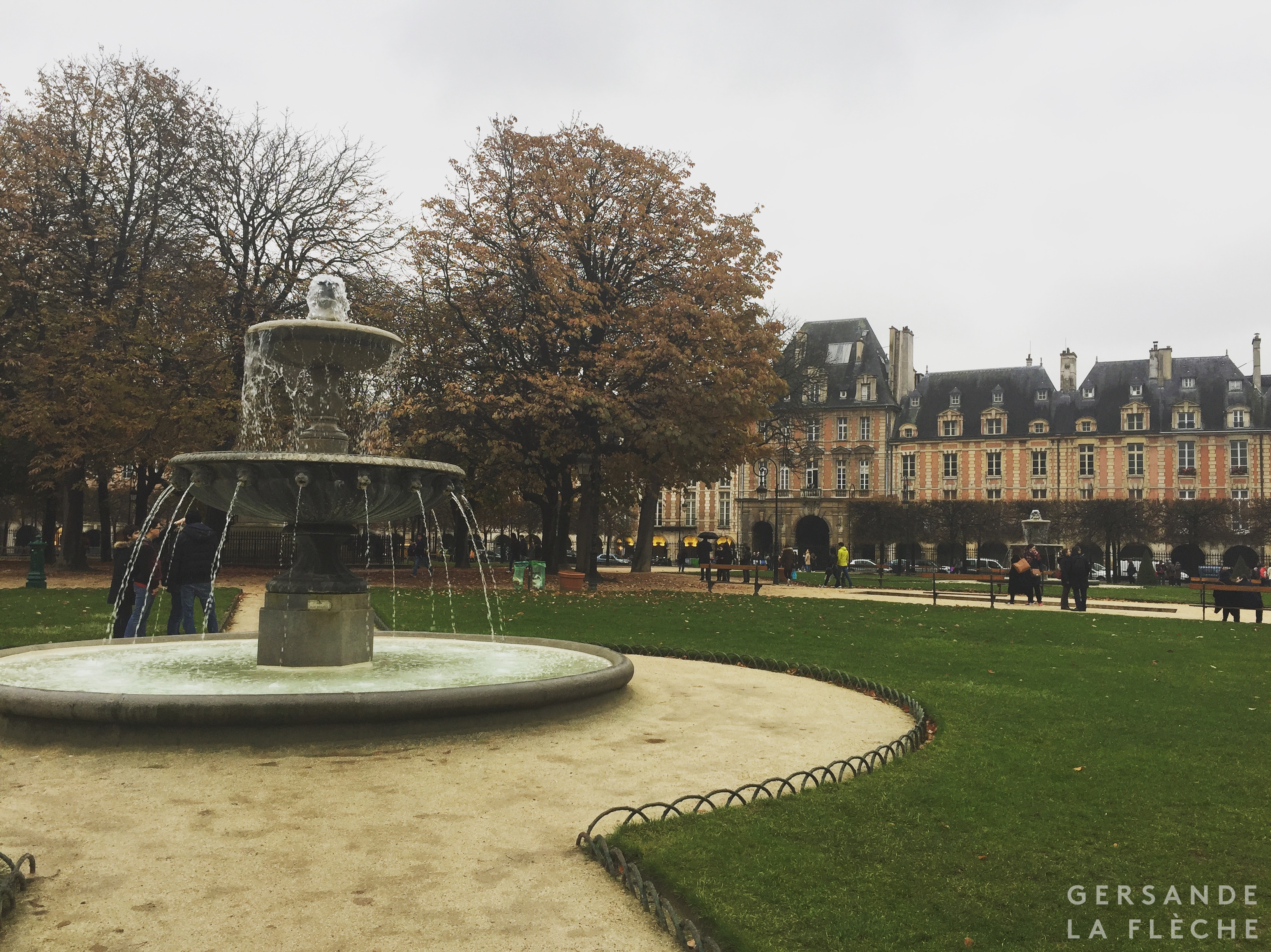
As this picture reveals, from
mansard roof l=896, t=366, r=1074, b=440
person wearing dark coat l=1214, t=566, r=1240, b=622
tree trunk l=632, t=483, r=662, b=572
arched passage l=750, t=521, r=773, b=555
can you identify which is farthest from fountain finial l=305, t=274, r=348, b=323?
mansard roof l=896, t=366, r=1074, b=440

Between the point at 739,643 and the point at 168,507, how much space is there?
26.0 metres

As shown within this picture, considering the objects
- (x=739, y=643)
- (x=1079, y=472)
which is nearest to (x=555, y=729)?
(x=739, y=643)

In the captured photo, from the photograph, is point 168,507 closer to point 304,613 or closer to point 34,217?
point 34,217

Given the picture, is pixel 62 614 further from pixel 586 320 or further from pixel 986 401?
pixel 986 401

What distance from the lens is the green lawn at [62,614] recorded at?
13.3 metres

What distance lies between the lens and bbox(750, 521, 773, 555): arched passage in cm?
7900

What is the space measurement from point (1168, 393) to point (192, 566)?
7625 cm

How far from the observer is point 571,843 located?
484 cm

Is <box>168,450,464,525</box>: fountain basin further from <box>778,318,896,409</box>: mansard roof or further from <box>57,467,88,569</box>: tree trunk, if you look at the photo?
<box>778,318,896,409</box>: mansard roof

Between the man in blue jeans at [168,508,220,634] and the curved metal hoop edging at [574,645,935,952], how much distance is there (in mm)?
7665

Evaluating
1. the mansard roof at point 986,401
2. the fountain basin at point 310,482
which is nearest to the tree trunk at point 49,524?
the fountain basin at point 310,482

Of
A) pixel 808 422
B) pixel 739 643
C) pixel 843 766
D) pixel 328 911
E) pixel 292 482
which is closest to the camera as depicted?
pixel 328 911

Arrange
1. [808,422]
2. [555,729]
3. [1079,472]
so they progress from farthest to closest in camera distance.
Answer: [1079,472]
[808,422]
[555,729]

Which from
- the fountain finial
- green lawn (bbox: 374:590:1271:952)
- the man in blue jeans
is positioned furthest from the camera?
the man in blue jeans
